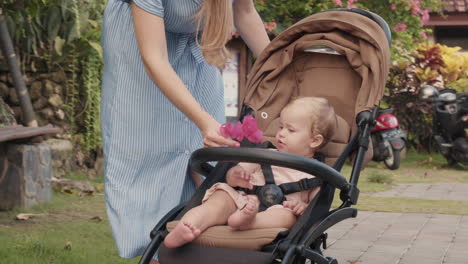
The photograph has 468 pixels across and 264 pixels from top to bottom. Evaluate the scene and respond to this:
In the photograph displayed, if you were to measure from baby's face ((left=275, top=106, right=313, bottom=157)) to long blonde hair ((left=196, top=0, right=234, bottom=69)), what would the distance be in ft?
1.35

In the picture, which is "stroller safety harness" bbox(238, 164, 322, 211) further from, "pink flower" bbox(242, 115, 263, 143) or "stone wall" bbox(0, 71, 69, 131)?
"stone wall" bbox(0, 71, 69, 131)

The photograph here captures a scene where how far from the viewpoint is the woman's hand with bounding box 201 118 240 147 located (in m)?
2.88

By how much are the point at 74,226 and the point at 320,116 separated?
10.4ft

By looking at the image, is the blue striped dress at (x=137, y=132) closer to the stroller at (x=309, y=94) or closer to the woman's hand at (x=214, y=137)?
the stroller at (x=309, y=94)

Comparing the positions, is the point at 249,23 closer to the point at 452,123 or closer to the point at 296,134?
the point at 296,134

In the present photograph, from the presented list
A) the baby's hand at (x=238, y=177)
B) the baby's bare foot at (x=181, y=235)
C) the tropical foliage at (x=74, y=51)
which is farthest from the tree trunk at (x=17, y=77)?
the baby's bare foot at (x=181, y=235)

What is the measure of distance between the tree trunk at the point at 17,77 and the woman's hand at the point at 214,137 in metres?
5.40

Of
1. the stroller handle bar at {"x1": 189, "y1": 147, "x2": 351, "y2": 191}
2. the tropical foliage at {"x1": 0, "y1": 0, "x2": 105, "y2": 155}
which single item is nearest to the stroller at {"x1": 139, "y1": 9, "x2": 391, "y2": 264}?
the stroller handle bar at {"x1": 189, "y1": 147, "x2": 351, "y2": 191}

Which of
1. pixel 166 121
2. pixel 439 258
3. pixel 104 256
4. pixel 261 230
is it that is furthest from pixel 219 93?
pixel 439 258

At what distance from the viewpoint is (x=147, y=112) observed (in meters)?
3.38

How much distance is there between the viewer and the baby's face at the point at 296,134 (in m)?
3.34

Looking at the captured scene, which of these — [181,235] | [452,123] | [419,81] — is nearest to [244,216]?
[181,235]

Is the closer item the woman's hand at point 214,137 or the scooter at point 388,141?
the woman's hand at point 214,137

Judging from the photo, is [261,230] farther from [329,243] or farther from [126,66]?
[329,243]
